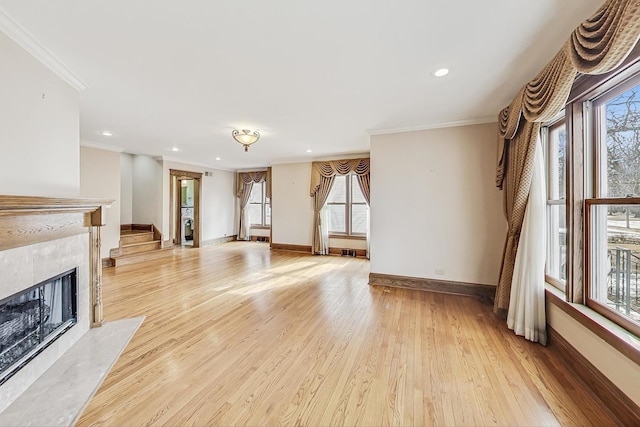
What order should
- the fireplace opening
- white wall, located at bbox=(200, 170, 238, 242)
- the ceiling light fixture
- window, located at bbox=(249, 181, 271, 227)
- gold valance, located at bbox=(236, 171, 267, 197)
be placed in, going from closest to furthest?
1. the fireplace opening
2. the ceiling light fixture
3. white wall, located at bbox=(200, 170, 238, 242)
4. gold valance, located at bbox=(236, 171, 267, 197)
5. window, located at bbox=(249, 181, 271, 227)

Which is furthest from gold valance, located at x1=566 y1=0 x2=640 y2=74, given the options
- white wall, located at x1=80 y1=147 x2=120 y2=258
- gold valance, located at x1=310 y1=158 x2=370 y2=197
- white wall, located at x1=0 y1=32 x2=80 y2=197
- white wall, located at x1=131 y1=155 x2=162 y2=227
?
white wall, located at x1=131 y1=155 x2=162 y2=227

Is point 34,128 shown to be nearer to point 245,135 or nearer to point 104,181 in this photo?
point 245,135

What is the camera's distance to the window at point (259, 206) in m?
8.55

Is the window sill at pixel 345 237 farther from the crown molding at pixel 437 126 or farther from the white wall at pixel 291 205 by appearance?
the crown molding at pixel 437 126

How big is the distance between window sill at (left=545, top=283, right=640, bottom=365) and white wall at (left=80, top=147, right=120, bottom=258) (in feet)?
22.8

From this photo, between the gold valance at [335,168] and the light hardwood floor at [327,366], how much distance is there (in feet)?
10.8

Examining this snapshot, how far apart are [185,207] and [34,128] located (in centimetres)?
676

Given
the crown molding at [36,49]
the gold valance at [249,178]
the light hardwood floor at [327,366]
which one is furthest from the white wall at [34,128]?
the gold valance at [249,178]

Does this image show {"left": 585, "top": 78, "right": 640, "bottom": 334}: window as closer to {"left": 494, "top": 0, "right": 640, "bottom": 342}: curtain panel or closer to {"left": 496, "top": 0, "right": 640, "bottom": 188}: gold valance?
{"left": 494, "top": 0, "right": 640, "bottom": 342}: curtain panel

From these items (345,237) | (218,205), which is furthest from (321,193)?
(218,205)

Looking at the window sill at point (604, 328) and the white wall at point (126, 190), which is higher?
the white wall at point (126, 190)

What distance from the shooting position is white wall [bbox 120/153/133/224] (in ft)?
21.4

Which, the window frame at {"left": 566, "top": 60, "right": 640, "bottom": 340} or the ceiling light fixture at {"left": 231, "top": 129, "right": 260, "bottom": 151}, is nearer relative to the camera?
the window frame at {"left": 566, "top": 60, "right": 640, "bottom": 340}

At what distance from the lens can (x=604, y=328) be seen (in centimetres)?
171
